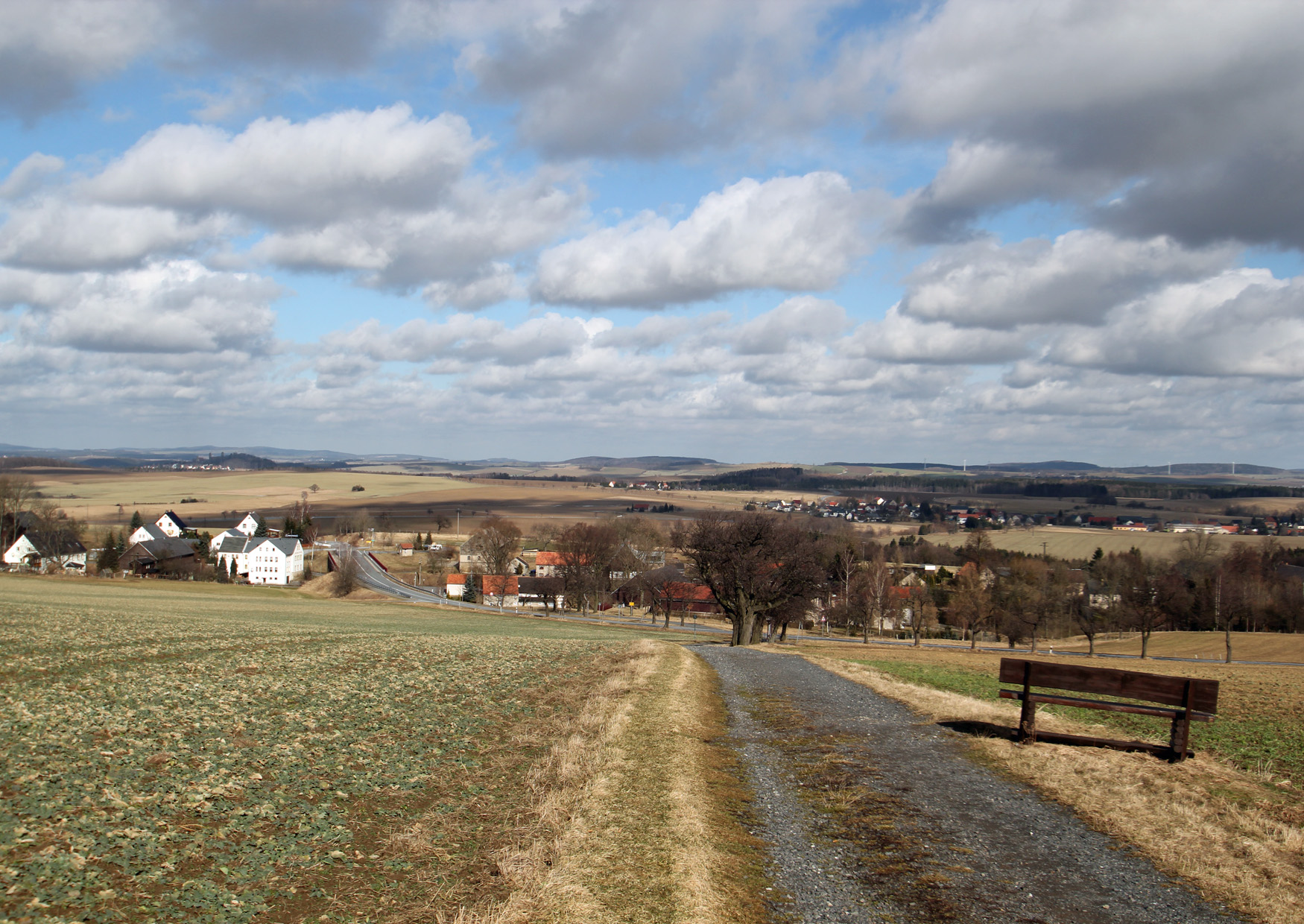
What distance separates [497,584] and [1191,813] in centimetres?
9336

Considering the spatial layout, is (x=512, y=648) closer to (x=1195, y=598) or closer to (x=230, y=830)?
(x=230, y=830)

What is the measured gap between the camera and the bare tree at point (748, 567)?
141 feet

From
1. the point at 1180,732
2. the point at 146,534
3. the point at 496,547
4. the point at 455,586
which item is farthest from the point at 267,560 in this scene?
the point at 1180,732

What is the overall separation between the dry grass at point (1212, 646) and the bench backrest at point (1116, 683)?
64919mm

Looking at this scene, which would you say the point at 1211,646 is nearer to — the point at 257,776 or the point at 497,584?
the point at 497,584

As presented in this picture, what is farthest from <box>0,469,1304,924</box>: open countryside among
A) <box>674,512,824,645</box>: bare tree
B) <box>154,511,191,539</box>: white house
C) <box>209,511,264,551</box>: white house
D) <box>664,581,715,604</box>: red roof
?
<box>154,511,191,539</box>: white house

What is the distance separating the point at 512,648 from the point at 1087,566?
413 ft

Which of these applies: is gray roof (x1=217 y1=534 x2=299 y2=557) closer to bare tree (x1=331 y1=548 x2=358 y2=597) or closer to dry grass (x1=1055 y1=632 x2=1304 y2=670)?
bare tree (x1=331 y1=548 x2=358 y2=597)

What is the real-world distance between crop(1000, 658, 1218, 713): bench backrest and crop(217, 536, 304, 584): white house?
111 meters

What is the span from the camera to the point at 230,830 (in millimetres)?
8234

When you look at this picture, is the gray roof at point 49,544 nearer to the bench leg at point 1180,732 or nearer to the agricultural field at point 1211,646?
the bench leg at point 1180,732

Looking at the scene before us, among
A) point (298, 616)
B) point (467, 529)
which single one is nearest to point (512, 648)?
point (298, 616)

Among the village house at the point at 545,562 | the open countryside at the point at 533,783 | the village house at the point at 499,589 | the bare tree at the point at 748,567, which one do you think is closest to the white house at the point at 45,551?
the village house at the point at 499,589

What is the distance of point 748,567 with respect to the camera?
42.7 m
